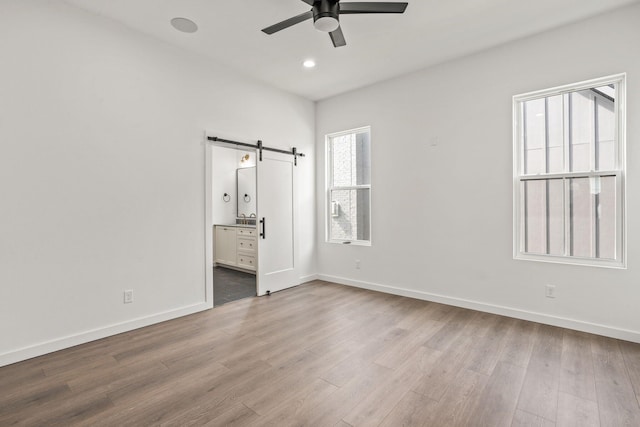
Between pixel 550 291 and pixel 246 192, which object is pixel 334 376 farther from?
pixel 246 192

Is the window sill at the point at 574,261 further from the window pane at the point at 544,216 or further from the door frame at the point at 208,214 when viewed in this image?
the door frame at the point at 208,214

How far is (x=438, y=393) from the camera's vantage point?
6.86ft

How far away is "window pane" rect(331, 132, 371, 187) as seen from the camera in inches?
192

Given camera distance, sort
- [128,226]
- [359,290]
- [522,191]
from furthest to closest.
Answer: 1. [359,290]
2. [522,191]
3. [128,226]

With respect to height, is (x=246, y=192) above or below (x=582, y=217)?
above

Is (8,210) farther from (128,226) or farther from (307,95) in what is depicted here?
(307,95)

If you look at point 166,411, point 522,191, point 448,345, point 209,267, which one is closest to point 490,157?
point 522,191

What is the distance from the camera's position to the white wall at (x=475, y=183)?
2.94 m

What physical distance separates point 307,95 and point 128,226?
3.34 m

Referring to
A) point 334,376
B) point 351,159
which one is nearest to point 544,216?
point 351,159

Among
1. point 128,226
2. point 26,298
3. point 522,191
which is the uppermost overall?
point 522,191

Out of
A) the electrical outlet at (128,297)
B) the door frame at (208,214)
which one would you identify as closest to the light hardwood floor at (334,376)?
the electrical outlet at (128,297)

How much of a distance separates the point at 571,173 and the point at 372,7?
2644mm

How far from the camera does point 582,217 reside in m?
3.17
